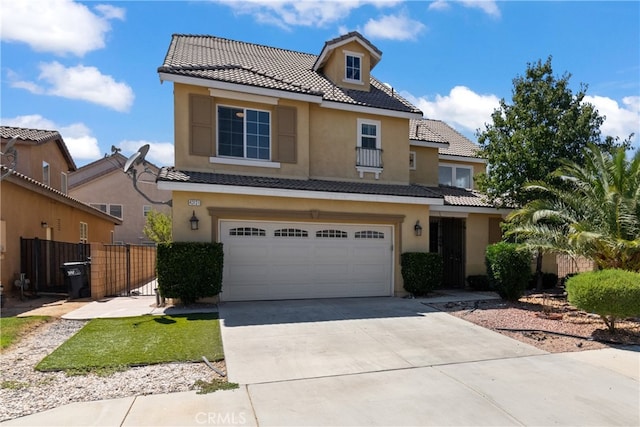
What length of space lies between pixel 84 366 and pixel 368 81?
13189 millimetres

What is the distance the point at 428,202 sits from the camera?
514 inches

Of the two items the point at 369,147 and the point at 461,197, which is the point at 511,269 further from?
the point at 369,147

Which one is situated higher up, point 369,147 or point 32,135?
point 32,135

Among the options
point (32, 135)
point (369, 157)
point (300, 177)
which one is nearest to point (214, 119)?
point (300, 177)

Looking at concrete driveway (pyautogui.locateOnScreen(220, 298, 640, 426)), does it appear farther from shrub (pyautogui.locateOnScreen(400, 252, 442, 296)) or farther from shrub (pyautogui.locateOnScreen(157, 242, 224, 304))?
shrub (pyautogui.locateOnScreen(400, 252, 442, 296))

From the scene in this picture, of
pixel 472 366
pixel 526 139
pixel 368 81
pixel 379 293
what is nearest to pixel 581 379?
pixel 472 366

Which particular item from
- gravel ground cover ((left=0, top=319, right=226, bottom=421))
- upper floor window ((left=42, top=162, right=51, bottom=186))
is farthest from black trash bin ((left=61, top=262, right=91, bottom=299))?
upper floor window ((left=42, top=162, right=51, bottom=186))

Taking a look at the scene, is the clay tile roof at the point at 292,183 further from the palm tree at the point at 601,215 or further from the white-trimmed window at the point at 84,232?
the white-trimmed window at the point at 84,232

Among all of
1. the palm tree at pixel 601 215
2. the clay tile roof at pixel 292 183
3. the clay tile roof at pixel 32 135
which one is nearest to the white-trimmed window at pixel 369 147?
the clay tile roof at pixel 292 183

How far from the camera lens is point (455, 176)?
19.0 m

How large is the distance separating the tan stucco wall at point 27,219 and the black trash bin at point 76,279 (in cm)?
147

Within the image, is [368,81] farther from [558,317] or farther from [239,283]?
[558,317]

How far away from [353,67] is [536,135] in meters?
7.08

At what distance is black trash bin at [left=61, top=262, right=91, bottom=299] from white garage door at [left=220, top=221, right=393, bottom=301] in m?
4.89
